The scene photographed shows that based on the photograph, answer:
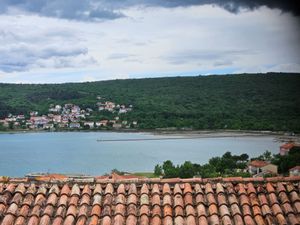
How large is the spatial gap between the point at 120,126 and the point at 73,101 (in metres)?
16.4

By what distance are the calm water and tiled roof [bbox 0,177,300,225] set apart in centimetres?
3522

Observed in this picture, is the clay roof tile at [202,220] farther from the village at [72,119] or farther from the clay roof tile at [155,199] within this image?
the village at [72,119]

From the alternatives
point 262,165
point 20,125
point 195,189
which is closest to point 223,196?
point 195,189

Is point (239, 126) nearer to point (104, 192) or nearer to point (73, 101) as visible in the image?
point (73, 101)

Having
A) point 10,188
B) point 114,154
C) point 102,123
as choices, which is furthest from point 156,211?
point 102,123

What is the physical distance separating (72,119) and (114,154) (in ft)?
135

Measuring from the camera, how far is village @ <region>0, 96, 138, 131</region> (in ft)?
290

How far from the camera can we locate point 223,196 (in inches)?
143

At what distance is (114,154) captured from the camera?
5306 cm

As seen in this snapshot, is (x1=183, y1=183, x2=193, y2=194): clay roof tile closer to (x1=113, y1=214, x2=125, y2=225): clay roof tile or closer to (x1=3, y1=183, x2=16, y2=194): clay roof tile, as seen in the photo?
(x1=113, y1=214, x2=125, y2=225): clay roof tile

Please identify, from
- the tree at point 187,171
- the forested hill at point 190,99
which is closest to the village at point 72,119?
the forested hill at point 190,99

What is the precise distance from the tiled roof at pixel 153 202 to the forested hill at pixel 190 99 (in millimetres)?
62720

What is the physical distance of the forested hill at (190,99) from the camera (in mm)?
73938

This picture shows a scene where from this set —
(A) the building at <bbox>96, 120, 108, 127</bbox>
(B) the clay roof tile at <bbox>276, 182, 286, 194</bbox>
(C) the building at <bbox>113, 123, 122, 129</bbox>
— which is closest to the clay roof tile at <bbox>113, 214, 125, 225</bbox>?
(B) the clay roof tile at <bbox>276, 182, 286, 194</bbox>
